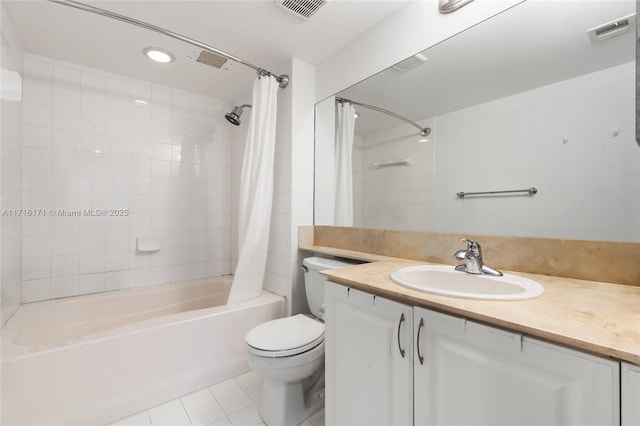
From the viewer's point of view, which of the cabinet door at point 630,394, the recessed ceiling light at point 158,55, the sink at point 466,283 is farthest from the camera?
the recessed ceiling light at point 158,55

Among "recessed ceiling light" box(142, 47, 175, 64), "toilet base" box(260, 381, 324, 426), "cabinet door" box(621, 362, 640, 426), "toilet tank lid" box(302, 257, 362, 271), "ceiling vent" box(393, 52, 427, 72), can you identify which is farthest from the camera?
"recessed ceiling light" box(142, 47, 175, 64)

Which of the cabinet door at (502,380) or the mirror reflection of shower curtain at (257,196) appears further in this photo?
the mirror reflection of shower curtain at (257,196)

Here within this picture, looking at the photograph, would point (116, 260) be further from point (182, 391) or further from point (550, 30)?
point (550, 30)

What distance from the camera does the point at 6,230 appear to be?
5.08 ft

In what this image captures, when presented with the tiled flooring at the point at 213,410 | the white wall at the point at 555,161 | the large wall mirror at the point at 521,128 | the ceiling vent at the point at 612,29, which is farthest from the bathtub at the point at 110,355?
the ceiling vent at the point at 612,29

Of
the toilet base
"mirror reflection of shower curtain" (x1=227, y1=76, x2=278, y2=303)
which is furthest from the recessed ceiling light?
the toilet base

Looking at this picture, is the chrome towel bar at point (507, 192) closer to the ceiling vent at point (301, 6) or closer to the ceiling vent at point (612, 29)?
the ceiling vent at point (612, 29)

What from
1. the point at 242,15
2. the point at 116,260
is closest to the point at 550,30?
the point at 242,15

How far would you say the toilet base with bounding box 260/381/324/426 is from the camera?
1354 mm

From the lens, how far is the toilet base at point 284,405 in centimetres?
135

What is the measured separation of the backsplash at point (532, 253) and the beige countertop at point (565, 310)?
0.15 ft

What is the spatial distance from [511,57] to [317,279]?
1.52 meters

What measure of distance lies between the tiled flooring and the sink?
0.94 m

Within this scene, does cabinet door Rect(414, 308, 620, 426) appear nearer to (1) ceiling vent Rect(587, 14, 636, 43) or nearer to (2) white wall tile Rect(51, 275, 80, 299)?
(1) ceiling vent Rect(587, 14, 636, 43)
